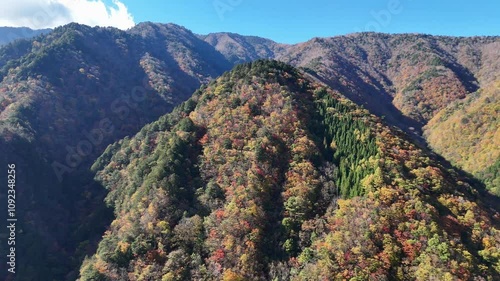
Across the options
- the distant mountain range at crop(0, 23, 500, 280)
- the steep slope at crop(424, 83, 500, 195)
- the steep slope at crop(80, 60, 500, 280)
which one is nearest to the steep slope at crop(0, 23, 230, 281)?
the distant mountain range at crop(0, 23, 500, 280)

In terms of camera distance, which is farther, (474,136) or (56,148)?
(56,148)

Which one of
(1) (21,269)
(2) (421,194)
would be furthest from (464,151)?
(1) (21,269)

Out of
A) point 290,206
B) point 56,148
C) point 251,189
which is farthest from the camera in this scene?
point 56,148

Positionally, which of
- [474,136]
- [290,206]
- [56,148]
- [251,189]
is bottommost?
[290,206]

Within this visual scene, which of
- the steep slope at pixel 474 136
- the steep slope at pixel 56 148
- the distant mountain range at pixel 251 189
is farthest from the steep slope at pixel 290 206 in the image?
the steep slope at pixel 474 136

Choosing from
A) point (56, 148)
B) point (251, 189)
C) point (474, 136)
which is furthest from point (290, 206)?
point (56, 148)

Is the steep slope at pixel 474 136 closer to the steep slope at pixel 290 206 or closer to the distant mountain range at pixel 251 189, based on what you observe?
the distant mountain range at pixel 251 189

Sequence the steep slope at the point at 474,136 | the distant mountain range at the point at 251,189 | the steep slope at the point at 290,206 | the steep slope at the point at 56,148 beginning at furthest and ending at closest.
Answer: the steep slope at the point at 474,136, the steep slope at the point at 56,148, the distant mountain range at the point at 251,189, the steep slope at the point at 290,206

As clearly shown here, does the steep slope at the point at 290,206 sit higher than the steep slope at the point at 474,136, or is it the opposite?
the steep slope at the point at 474,136

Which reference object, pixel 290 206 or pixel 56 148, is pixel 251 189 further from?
pixel 56 148
